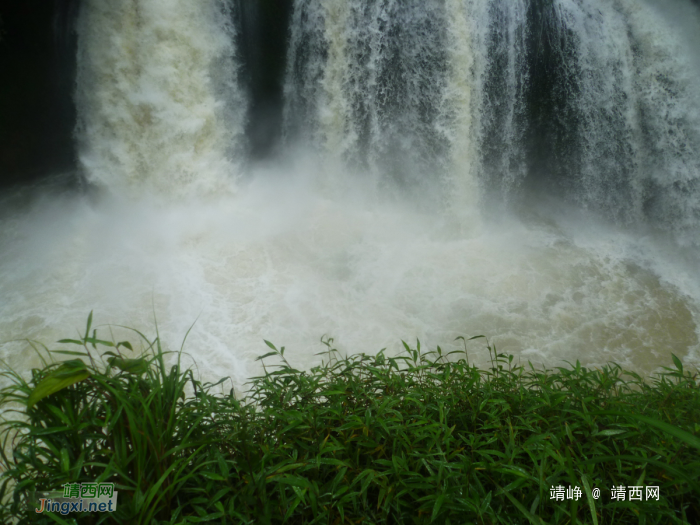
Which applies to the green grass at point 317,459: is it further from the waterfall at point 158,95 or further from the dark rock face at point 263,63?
the dark rock face at point 263,63

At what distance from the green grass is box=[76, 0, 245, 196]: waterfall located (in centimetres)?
554

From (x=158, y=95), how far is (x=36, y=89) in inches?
79.9

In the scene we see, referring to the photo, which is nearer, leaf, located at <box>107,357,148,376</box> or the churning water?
leaf, located at <box>107,357,148,376</box>

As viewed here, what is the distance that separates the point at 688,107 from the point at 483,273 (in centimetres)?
335

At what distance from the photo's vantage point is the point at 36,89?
6.82m

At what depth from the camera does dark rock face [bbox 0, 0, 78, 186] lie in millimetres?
6246

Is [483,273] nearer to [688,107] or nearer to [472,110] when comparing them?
[472,110]

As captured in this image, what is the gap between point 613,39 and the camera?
6.29 meters

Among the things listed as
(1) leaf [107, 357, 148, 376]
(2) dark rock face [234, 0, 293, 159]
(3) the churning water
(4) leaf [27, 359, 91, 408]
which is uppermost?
(2) dark rock face [234, 0, 293, 159]

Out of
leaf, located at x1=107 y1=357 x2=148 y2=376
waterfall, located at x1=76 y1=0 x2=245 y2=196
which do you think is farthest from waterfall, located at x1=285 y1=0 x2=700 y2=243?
leaf, located at x1=107 y1=357 x2=148 y2=376

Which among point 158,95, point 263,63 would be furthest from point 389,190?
point 158,95

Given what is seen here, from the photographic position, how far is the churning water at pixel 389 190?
217 inches

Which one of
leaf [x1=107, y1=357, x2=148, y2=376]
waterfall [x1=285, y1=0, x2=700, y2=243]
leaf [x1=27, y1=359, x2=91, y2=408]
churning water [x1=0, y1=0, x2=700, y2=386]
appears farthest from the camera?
waterfall [x1=285, y1=0, x2=700, y2=243]

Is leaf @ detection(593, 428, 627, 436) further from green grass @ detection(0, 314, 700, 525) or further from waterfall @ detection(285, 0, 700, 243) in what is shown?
waterfall @ detection(285, 0, 700, 243)
